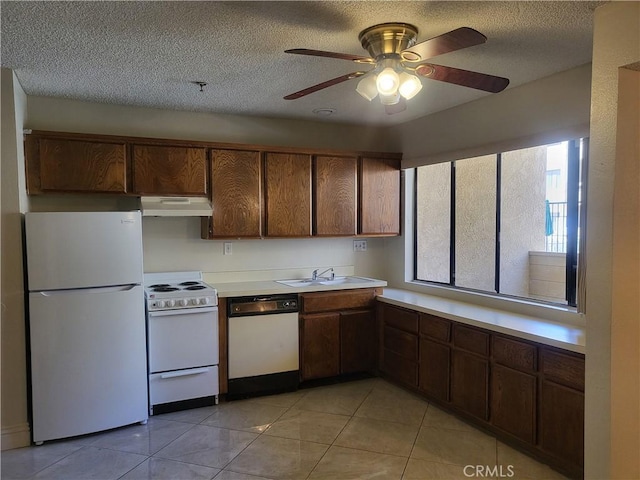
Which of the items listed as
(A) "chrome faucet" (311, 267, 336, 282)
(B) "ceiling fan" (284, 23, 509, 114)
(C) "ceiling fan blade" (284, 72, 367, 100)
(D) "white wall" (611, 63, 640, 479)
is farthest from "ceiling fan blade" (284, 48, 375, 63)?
(A) "chrome faucet" (311, 267, 336, 282)

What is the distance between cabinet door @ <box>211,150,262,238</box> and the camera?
3.83 metres

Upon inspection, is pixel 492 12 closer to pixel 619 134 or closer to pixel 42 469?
pixel 619 134

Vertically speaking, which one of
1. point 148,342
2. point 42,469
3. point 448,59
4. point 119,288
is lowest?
point 42,469

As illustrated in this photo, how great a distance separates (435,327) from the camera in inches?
137

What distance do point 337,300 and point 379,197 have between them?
3.78ft

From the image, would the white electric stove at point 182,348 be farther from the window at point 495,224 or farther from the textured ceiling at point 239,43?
the window at point 495,224

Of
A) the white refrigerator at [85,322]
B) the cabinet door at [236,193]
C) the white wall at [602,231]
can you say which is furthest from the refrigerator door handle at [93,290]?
the white wall at [602,231]

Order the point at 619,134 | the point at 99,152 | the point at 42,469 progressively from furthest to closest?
the point at 99,152, the point at 42,469, the point at 619,134

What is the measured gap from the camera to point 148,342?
339 centimetres

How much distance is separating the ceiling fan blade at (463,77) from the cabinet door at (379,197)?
220 cm

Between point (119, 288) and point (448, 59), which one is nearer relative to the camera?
point (448, 59)

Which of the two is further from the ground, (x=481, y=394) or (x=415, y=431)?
(x=481, y=394)

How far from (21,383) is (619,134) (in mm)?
3773

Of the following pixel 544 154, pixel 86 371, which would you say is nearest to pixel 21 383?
pixel 86 371
